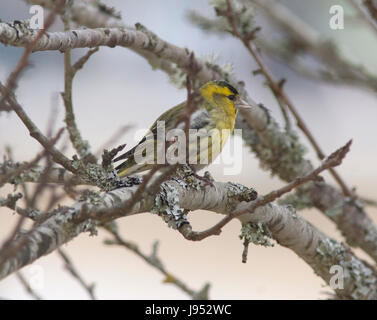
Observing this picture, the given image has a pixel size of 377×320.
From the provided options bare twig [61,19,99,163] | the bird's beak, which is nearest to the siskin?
the bird's beak

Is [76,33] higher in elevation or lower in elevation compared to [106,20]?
lower

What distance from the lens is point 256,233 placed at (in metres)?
2.23

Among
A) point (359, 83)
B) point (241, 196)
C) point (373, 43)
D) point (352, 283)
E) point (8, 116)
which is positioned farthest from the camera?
point (373, 43)

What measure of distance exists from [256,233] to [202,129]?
3.15ft

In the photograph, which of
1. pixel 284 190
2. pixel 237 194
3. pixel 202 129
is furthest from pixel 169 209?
pixel 202 129

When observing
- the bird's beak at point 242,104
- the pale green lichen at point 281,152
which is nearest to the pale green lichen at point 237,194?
the bird's beak at point 242,104

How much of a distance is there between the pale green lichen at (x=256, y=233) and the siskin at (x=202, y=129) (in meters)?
0.41

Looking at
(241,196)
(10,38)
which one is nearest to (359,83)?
(241,196)

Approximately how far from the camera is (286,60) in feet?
14.1

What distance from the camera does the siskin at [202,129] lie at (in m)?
2.73

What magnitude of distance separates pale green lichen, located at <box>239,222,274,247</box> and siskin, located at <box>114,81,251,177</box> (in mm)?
414

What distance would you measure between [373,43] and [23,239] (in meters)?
7.69

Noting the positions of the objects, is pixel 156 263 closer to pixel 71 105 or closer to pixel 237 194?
pixel 237 194
